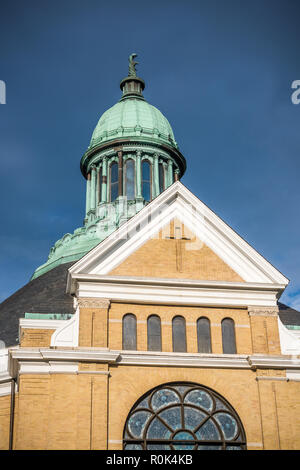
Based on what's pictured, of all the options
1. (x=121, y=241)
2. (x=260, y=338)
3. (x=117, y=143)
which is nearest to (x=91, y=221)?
(x=117, y=143)

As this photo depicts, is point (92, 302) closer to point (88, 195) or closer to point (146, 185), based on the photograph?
point (146, 185)

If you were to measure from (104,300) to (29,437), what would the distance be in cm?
495

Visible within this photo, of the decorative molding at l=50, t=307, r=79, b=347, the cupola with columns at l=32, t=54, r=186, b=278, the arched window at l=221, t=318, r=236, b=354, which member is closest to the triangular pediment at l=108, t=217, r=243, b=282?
the arched window at l=221, t=318, r=236, b=354

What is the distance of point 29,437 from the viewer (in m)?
22.3

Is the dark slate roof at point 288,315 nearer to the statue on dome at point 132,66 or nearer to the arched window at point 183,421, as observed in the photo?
the arched window at point 183,421

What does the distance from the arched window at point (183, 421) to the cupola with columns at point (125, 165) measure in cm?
1312

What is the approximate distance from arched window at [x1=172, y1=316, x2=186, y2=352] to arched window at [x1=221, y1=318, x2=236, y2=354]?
1.34 meters

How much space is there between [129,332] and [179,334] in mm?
1650

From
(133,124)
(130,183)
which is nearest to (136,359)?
(130,183)

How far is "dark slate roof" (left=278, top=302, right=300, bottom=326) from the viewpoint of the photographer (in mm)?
28009

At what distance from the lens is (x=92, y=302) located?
24.6m

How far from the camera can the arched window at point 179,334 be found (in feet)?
80.8
